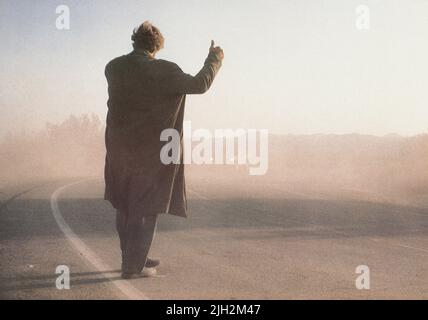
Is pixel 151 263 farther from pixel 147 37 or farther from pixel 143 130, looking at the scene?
pixel 147 37

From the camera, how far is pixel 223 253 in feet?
26.0

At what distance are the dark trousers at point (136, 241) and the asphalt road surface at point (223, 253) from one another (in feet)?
0.53

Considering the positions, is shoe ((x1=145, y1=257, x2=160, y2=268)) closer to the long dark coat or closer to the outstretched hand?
the long dark coat

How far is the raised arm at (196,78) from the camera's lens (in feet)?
18.9

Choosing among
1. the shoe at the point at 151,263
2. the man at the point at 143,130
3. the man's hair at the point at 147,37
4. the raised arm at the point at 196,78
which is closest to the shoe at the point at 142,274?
the man at the point at 143,130

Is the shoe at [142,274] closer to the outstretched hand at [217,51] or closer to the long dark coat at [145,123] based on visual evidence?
the long dark coat at [145,123]

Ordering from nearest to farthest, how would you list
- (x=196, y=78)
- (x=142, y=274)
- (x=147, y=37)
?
(x=196, y=78), (x=147, y=37), (x=142, y=274)

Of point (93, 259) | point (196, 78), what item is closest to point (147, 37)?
point (196, 78)

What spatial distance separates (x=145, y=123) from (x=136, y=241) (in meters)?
1.07

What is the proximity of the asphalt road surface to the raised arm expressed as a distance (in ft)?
5.64

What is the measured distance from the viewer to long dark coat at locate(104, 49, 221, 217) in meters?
5.89

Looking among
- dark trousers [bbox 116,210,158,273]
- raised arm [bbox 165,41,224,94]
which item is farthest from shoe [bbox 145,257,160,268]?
raised arm [bbox 165,41,224,94]
